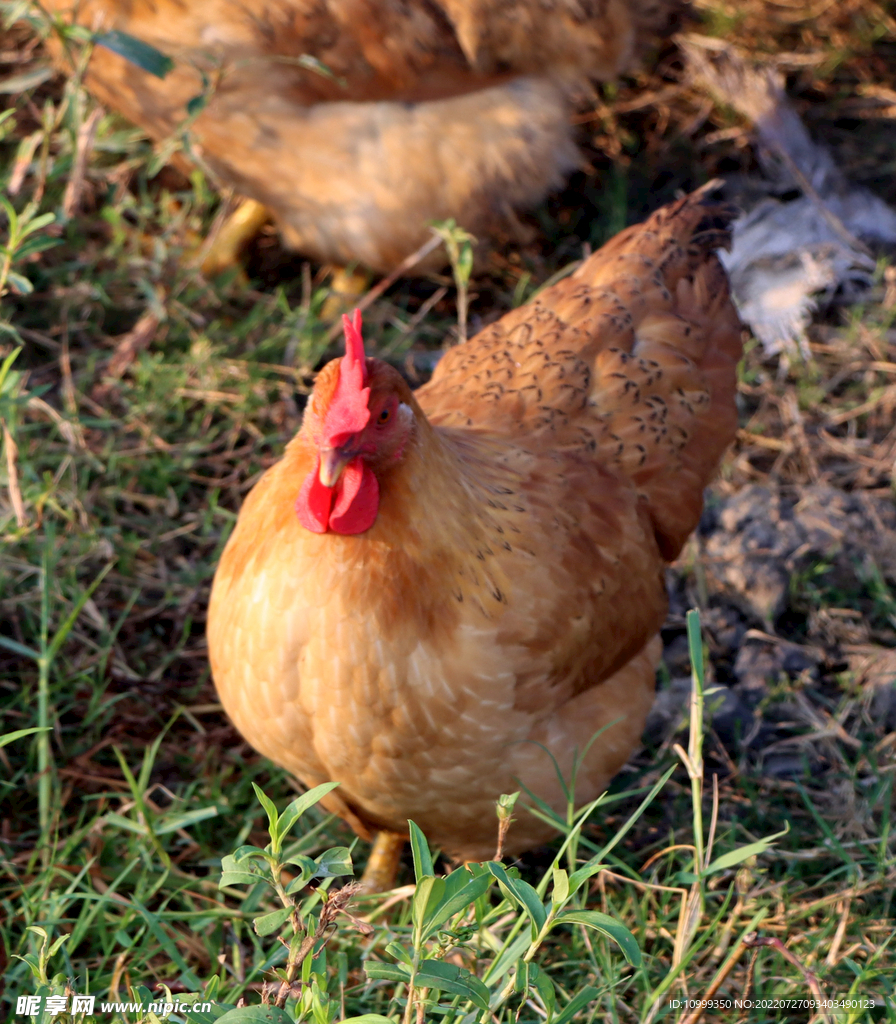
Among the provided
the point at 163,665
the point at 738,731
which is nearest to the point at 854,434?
the point at 738,731

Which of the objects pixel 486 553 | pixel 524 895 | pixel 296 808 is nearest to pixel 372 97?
pixel 486 553

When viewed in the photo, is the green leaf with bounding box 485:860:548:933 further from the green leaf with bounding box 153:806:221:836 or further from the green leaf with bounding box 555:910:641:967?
the green leaf with bounding box 153:806:221:836

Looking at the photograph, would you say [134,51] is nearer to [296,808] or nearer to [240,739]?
[240,739]

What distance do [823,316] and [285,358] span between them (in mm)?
1893

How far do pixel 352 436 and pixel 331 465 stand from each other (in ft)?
0.19

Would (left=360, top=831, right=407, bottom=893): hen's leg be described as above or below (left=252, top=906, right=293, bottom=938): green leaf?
below

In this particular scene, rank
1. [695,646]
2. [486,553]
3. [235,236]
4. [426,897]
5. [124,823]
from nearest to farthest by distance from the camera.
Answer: [426,897], [695,646], [486,553], [124,823], [235,236]

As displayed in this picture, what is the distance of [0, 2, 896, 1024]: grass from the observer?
1655 millimetres

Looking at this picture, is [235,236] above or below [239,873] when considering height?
above

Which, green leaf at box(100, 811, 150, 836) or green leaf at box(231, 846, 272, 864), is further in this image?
green leaf at box(100, 811, 150, 836)

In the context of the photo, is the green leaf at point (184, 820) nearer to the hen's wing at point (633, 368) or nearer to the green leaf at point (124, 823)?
the green leaf at point (124, 823)

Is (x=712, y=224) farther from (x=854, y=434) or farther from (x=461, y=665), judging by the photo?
(x=461, y=665)

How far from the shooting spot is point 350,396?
5.35 ft

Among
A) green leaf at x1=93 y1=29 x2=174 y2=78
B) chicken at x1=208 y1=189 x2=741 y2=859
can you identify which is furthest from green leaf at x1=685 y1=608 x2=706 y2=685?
green leaf at x1=93 y1=29 x2=174 y2=78
